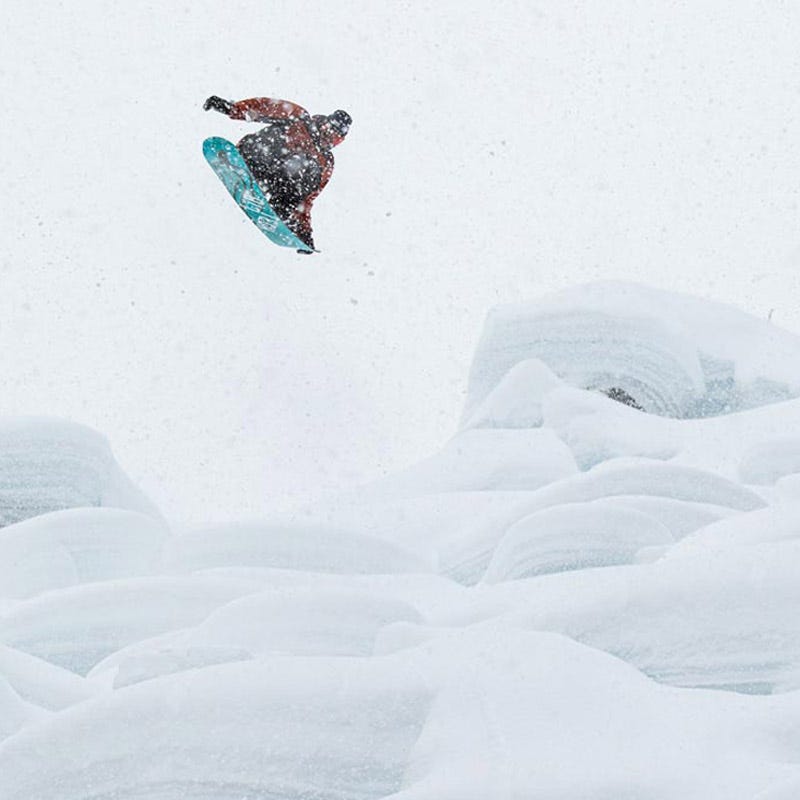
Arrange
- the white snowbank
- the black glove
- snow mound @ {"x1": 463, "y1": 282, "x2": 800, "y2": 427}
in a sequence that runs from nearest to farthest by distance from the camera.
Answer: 1. the white snowbank
2. the black glove
3. snow mound @ {"x1": 463, "y1": 282, "x2": 800, "y2": 427}

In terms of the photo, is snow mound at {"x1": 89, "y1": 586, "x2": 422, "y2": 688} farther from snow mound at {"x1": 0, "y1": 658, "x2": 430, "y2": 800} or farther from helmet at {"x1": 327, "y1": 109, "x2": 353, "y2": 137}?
helmet at {"x1": 327, "y1": 109, "x2": 353, "y2": 137}

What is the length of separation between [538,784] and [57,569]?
4.36 m

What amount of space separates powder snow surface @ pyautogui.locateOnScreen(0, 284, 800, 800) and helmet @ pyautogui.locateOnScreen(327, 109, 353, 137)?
3.05 m

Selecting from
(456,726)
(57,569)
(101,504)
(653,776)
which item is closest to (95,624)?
(57,569)

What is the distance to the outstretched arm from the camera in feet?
33.7

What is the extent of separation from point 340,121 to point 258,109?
699mm

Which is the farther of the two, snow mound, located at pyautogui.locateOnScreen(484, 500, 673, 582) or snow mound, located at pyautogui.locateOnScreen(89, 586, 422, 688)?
snow mound, located at pyautogui.locateOnScreen(484, 500, 673, 582)

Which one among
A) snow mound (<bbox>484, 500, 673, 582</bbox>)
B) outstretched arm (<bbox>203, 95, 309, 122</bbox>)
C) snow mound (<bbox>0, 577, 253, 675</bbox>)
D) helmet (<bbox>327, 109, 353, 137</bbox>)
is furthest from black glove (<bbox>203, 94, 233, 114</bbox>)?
snow mound (<bbox>0, 577, 253, 675</bbox>)

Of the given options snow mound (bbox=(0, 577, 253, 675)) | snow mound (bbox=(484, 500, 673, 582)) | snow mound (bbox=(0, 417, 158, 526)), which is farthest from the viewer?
snow mound (bbox=(0, 417, 158, 526))

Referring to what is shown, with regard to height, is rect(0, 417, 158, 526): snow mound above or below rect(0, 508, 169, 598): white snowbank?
above

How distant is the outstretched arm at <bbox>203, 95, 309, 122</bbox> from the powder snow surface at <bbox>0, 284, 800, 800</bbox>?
2750mm

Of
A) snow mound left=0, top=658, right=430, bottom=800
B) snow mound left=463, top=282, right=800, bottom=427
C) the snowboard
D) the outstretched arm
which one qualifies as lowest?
snow mound left=0, top=658, right=430, bottom=800

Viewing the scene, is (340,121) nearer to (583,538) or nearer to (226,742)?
(583,538)

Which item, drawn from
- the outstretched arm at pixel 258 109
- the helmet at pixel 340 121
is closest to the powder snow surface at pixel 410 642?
the outstretched arm at pixel 258 109
